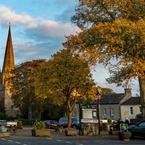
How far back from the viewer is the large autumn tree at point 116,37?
38.9 metres

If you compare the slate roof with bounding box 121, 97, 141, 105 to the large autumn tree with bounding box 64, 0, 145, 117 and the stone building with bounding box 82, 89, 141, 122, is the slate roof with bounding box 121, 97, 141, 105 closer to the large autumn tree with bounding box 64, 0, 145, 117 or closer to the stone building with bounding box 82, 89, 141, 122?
the stone building with bounding box 82, 89, 141, 122

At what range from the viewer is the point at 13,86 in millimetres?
101312

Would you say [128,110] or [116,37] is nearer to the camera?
[116,37]

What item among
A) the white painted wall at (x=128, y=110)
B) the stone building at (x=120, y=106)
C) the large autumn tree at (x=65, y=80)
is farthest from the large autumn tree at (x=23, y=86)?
the large autumn tree at (x=65, y=80)

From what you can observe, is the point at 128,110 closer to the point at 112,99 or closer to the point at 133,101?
the point at 133,101

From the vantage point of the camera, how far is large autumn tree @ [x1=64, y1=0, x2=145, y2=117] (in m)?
38.9

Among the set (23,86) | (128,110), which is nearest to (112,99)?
(128,110)

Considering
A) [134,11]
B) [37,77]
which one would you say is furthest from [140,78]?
[37,77]

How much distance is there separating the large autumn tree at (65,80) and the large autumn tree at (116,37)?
880 centimetres

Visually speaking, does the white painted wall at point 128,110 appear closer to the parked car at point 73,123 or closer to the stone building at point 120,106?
the stone building at point 120,106

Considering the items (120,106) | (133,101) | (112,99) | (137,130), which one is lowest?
(137,130)

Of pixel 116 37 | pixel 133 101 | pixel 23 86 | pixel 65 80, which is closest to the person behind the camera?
pixel 116 37

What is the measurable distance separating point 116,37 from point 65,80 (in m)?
14.9

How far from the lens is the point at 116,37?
1529 inches
